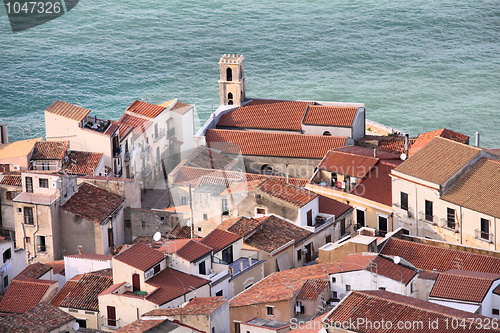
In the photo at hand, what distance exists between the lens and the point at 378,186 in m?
55.6

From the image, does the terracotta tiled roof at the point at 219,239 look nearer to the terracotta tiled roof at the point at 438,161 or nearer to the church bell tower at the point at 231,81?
the terracotta tiled roof at the point at 438,161

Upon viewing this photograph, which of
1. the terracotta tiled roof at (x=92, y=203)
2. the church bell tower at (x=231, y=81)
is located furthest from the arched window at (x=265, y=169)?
the terracotta tiled roof at (x=92, y=203)

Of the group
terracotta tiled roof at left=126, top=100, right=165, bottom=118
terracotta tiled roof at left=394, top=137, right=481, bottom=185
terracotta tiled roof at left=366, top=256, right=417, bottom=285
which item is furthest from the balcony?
terracotta tiled roof at left=126, top=100, right=165, bottom=118

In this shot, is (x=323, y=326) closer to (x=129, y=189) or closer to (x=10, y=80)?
(x=129, y=189)

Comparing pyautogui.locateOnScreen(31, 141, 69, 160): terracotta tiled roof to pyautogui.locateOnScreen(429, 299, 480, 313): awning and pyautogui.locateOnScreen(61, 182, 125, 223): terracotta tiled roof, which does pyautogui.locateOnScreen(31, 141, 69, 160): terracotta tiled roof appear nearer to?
pyautogui.locateOnScreen(61, 182, 125, 223): terracotta tiled roof

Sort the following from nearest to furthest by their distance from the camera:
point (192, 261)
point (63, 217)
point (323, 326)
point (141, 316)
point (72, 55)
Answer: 1. point (323, 326)
2. point (141, 316)
3. point (192, 261)
4. point (63, 217)
5. point (72, 55)

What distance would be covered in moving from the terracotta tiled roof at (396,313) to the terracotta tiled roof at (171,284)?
7268 mm

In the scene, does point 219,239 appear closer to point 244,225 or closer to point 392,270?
point 244,225

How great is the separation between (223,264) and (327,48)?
217 ft

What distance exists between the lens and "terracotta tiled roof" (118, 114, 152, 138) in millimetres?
62438

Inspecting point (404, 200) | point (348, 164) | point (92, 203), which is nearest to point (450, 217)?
point (404, 200)

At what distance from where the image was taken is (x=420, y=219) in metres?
52.6

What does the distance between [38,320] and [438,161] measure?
881 inches

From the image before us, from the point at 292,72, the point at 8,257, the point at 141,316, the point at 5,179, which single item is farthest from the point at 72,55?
the point at 141,316
